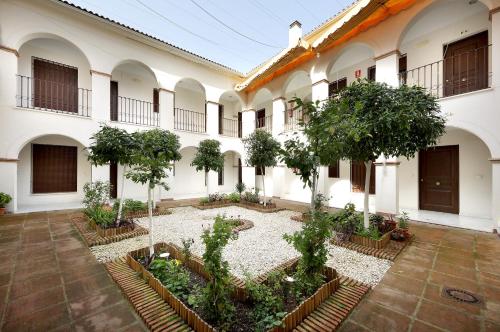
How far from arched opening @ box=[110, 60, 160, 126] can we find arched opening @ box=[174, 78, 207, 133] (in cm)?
131

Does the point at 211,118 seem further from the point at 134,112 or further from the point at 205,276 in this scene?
the point at 205,276

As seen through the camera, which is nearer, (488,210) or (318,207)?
(488,210)

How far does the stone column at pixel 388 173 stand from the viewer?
716 cm

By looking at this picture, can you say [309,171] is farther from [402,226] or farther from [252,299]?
[252,299]

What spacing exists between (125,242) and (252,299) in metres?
3.63

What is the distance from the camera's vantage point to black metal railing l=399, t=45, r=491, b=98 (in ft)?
22.4

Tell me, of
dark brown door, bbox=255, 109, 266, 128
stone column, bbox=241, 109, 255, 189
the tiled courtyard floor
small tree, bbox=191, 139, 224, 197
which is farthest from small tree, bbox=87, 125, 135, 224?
dark brown door, bbox=255, 109, 266, 128

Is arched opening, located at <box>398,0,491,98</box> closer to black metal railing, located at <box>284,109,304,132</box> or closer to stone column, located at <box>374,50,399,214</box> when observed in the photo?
stone column, located at <box>374,50,399,214</box>

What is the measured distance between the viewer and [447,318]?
8.18 ft

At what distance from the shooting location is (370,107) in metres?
4.53

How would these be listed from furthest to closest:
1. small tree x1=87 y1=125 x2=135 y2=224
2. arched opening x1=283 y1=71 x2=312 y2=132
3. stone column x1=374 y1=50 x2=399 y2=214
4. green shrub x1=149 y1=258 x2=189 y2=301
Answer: arched opening x1=283 y1=71 x2=312 y2=132 < stone column x1=374 y1=50 x2=399 y2=214 < small tree x1=87 y1=125 x2=135 y2=224 < green shrub x1=149 y1=258 x2=189 y2=301

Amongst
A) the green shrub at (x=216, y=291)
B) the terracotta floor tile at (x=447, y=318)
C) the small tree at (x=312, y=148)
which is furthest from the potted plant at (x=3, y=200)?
the terracotta floor tile at (x=447, y=318)

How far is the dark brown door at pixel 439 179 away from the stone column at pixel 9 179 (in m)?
13.8

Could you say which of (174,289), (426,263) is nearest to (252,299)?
(174,289)
